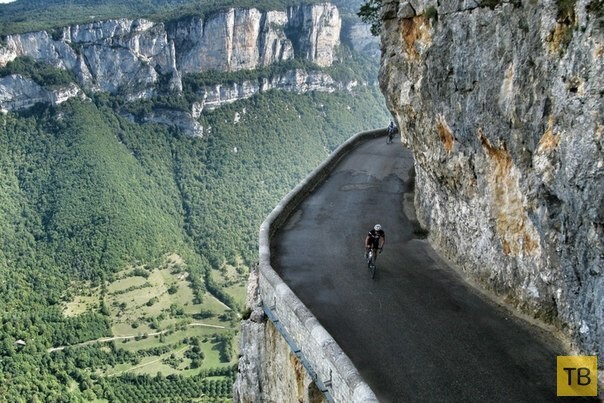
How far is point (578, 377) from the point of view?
9.53 m

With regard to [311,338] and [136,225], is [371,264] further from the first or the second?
[136,225]

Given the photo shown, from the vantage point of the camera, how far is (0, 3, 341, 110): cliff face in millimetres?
124750

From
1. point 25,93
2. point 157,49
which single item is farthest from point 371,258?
point 157,49

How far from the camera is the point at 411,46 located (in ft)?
56.2

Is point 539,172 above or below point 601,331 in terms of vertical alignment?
above

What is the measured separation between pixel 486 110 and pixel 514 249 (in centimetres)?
321

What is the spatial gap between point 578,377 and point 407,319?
3.71m

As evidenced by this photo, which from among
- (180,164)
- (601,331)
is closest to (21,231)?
(180,164)

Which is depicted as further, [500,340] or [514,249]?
[514,249]

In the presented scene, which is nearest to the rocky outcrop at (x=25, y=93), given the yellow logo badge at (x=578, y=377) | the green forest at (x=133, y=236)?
the green forest at (x=133, y=236)

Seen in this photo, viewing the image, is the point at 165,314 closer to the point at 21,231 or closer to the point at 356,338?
the point at 21,231

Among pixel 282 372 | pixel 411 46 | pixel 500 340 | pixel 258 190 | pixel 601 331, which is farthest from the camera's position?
pixel 258 190

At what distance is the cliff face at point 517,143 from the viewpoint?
8.77 metres

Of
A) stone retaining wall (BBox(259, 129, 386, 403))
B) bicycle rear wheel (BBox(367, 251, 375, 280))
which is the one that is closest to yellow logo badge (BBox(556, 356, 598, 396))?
stone retaining wall (BBox(259, 129, 386, 403))
